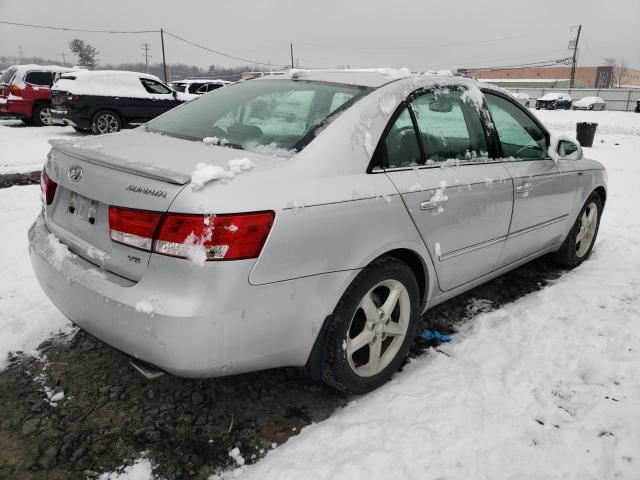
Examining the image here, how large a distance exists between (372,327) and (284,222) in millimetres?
843

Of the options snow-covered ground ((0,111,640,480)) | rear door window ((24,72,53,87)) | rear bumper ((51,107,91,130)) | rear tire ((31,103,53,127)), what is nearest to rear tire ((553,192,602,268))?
snow-covered ground ((0,111,640,480))

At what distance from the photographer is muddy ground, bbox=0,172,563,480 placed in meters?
2.06

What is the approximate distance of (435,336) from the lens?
313cm

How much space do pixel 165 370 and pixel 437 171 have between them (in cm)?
169

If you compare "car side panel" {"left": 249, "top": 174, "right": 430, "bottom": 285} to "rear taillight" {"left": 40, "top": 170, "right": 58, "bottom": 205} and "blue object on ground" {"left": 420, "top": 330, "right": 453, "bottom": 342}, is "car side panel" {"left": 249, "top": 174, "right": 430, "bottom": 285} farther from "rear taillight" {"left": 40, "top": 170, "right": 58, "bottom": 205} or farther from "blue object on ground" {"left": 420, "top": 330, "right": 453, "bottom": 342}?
"rear taillight" {"left": 40, "top": 170, "right": 58, "bottom": 205}

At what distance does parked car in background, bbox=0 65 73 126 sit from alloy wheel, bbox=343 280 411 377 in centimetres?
1468

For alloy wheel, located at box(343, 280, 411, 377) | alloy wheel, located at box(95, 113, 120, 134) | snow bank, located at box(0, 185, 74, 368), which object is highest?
alloy wheel, located at box(95, 113, 120, 134)

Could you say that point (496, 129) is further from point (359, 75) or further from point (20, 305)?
point (20, 305)

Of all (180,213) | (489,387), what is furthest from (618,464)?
(180,213)

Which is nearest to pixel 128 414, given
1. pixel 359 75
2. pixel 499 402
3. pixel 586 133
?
pixel 499 402

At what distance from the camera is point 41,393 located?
97.1 inches

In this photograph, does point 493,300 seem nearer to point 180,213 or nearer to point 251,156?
point 251,156

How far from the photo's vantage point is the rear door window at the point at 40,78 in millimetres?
13945

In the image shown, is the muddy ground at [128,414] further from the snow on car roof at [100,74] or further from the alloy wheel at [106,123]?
the snow on car roof at [100,74]
